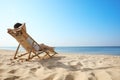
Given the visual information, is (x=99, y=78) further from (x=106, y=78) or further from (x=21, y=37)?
(x=21, y=37)

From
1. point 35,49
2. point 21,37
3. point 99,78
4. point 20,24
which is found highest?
point 20,24

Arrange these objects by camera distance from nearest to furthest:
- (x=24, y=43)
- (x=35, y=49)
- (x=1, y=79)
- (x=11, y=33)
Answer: (x=1, y=79), (x=11, y=33), (x=24, y=43), (x=35, y=49)

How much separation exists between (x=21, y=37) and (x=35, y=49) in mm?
1195

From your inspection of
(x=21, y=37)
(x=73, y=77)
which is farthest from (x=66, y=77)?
(x=21, y=37)

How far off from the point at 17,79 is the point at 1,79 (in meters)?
0.31

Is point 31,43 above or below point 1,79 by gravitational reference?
above

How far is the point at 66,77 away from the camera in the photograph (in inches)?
121

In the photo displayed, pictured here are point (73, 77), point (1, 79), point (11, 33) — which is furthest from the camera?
point (11, 33)

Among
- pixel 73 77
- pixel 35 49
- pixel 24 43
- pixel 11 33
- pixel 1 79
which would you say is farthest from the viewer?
pixel 35 49

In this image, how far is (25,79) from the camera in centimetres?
298

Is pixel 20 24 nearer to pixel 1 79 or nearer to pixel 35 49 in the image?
pixel 35 49

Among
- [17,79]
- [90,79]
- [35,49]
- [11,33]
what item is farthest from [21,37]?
[90,79]

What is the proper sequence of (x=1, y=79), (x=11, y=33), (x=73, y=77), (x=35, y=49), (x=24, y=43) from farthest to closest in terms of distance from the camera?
1. (x=35, y=49)
2. (x=24, y=43)
3. (x=11, y=33)
4. (x=73, y=77)
5. (x=1, y=79)

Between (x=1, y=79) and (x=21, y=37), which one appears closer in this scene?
(x=1, y=79)
